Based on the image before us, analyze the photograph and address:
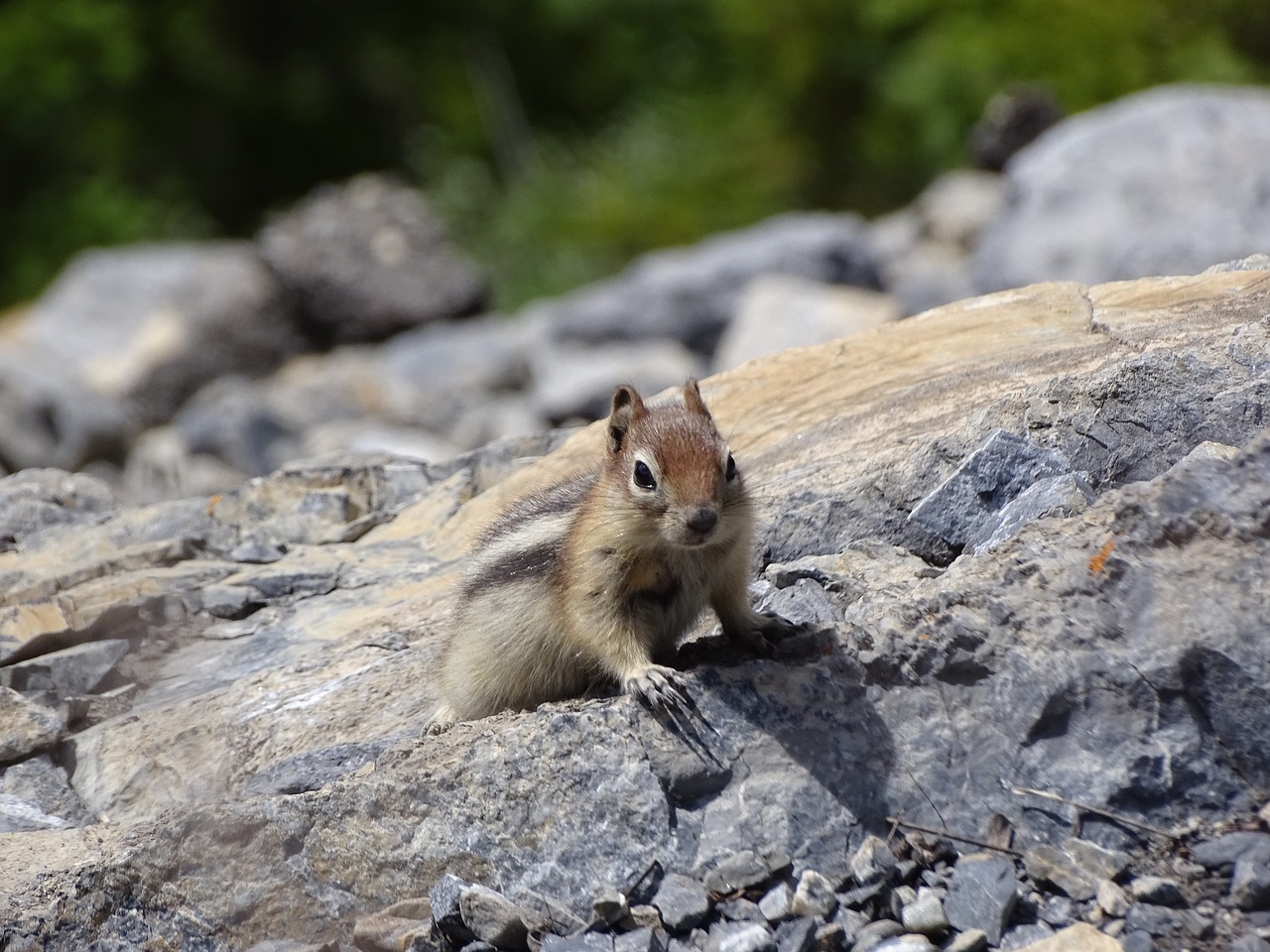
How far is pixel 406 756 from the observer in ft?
12.0

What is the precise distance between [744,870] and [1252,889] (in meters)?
1.09

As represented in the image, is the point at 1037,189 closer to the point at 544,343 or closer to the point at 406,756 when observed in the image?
the point at 544,343

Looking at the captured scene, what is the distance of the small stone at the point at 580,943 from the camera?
3.19 meters

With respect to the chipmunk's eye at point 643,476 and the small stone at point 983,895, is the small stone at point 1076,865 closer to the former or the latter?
the small stone at point 983,895

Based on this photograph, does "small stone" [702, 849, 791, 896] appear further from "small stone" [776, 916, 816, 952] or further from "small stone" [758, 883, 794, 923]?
"small stone" [776, 916, 816, 952]

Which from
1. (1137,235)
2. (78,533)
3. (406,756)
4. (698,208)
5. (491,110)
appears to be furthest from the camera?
(491,110)

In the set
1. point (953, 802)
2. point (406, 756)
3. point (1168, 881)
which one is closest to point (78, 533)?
point (406, 756)

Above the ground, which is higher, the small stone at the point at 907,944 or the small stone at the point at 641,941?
the small stone at the point at 641,941

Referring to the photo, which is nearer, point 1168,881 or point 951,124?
point 1168,881

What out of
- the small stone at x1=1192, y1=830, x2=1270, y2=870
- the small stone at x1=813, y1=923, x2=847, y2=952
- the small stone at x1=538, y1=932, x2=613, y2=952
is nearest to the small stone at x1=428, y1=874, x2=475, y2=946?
the small stone at x1=538, y1=932, x2=613, y2=952

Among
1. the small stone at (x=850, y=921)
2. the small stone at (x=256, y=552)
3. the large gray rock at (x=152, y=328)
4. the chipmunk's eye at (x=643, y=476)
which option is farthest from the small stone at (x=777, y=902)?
the large gray rock at (x=152, y=328)

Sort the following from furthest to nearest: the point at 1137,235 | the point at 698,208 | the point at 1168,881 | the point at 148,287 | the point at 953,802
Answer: the point at 698,208 → the point at 148,287 → the point at 1137,235 → the point at 953,802 → the point at 1168,881

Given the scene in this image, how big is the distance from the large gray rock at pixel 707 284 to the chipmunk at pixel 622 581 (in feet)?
31.5

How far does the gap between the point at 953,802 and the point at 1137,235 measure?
26.8 feet
